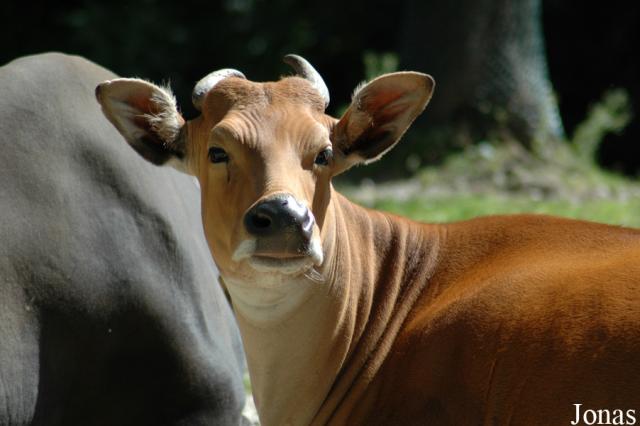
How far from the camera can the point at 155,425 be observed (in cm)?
477

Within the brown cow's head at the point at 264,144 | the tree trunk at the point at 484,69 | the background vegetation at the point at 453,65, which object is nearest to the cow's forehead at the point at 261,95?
the brown cow's head at the point at 264,144

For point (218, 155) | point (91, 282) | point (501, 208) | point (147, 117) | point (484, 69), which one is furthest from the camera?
point (484, 69)

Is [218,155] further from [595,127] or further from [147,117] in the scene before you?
[595,127]

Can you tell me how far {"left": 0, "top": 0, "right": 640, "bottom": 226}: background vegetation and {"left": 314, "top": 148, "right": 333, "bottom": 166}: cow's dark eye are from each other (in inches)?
207

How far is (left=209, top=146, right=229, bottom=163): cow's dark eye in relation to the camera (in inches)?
156

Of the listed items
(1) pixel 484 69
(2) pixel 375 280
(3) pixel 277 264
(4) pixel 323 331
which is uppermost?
(1) pixel 484 69

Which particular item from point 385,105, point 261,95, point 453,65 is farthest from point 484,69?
point 261,95

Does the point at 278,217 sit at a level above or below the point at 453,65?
below

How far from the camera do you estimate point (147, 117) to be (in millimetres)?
4371

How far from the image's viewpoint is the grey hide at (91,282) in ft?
14.5

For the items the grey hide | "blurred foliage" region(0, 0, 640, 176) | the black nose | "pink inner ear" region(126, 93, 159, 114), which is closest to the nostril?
the black nose

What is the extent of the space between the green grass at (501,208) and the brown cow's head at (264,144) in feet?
16.0

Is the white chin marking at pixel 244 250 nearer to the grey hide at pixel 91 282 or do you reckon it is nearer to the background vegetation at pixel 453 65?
the grey hide at pixel 91 282

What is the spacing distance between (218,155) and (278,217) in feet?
1.69
